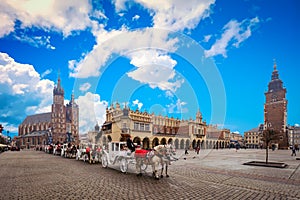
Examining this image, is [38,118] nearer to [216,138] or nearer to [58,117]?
[58,117]

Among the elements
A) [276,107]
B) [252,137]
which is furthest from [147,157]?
[252,137]

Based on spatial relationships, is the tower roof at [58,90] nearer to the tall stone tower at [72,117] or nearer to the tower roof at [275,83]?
the tall stone tower at [72,117]

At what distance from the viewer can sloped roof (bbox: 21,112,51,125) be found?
4906 inches

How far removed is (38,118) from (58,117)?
1908 cm

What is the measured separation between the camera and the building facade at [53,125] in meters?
110

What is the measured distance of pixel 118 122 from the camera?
43531 mm

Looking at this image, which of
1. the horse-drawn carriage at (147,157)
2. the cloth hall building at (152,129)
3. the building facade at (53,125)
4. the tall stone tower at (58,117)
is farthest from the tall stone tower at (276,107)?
the tall stone tower at (58,117)

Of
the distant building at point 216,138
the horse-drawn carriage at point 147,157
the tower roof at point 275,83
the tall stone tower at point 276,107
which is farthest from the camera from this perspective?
the tower roof at point 275,83

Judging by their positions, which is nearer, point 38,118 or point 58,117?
point 58,117

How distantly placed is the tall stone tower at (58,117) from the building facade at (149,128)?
78.9 meters

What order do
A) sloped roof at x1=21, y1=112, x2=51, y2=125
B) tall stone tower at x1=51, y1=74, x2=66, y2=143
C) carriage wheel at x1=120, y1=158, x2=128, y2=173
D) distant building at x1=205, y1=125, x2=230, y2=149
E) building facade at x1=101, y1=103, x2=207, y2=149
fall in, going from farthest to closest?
sloped roof at x1=21, y1=112, x2=51, y2=125 < tall stone tower at x1=51, y1=74, x2=66, y2=143 < distant building at x1=205, y1=125, x2=230, y2=149 < building facade at x1=101, y1=103, x2=207, y2=149 < carriage wheel at x1=120, y1=158, x2=128, y2=173

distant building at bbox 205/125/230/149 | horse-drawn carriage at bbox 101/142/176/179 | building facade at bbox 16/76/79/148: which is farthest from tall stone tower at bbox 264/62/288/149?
building facade at bbox 16/76/79/148

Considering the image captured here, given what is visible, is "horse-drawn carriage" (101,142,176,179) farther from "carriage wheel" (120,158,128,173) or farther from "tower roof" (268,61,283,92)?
"tower roof" (268,61,283,92)

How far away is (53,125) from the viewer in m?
115
